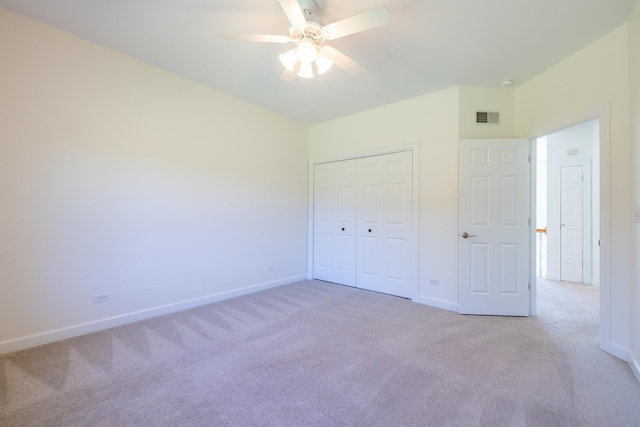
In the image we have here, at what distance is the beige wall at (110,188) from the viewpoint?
92.9 inches

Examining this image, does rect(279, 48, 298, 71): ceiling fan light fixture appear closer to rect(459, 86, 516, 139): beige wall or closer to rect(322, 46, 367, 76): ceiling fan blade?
rect(322, 46, 367, 76): ceiling fan blade

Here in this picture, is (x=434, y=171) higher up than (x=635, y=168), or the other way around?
(x=434, y=171)

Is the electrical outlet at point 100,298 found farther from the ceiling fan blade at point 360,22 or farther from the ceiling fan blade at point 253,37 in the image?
the ceiling fan blade at point 360,22

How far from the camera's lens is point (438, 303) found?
355cm

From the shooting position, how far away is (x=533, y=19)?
2250 mm

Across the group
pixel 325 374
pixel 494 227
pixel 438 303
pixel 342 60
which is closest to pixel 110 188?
pixel 342 60

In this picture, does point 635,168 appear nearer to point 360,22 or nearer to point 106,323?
point 360,22

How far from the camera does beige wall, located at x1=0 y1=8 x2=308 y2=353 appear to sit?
7.74 ft

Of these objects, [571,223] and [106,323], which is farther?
[571,223]

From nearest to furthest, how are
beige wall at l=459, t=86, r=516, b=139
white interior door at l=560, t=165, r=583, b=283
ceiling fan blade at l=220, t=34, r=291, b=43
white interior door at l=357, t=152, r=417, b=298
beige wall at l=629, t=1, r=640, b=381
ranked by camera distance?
ceiling fan blade at l=220, t=34, r=291, b=43
beige wall at l=629, t=1, r=640, b=381
beige wall at l=459, t=86, r=516, b=139
white interior door at l=357, t=152, r=417, b=298
white interior door at l=560, t=165, r=583, b=283

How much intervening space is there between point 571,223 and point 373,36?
15.9 feet

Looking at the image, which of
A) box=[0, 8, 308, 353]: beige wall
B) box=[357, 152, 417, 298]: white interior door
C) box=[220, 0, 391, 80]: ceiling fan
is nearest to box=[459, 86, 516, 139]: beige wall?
box=[357, 152, 417, 298]: white interior door

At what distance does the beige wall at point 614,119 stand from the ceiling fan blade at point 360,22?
7.13 ft

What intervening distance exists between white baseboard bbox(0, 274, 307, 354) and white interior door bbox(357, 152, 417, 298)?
1849 mm
